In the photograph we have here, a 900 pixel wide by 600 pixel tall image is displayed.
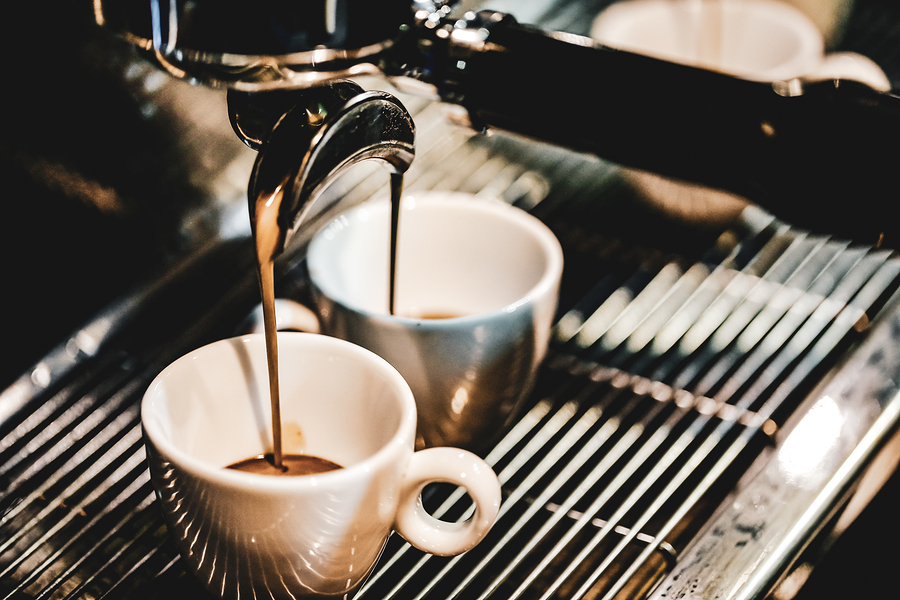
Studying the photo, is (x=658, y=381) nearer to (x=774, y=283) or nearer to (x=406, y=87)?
(x=774, y=283)

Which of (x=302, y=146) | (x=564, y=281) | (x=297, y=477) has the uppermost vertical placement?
(x=302, y=146)

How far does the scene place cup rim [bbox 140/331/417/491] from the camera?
29 centimetres

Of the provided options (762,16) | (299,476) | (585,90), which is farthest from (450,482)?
(762,16)

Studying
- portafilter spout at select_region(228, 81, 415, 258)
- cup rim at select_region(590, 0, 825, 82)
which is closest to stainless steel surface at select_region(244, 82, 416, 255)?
portafilter spout at select_region(228, 81, 415, 258)

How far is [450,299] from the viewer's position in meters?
0.53

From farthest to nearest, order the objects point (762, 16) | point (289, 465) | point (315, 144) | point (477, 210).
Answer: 1. point (762, 16)
2. point (477, 210)
3. point (289, 465)
4. point (315, 144)

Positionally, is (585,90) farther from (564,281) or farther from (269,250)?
(564,281)

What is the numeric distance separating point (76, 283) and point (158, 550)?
17cm

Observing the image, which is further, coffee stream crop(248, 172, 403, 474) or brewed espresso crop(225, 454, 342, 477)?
brewed espresso crop(225, 454, 342, 477)

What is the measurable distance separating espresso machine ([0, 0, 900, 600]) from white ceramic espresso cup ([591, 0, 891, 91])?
0.19 meters

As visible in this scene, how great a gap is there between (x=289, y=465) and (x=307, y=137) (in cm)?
18

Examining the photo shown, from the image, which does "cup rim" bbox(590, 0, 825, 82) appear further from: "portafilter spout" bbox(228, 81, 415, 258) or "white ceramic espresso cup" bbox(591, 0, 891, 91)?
"portafilter spout" bbox(228, 81, 415, 258)

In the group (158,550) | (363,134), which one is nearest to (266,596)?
(158,550)

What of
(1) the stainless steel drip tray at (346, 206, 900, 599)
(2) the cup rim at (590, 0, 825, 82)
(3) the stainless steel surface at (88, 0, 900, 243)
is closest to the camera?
(3) the stainless steel surface at (88, 0, 900, 243)
